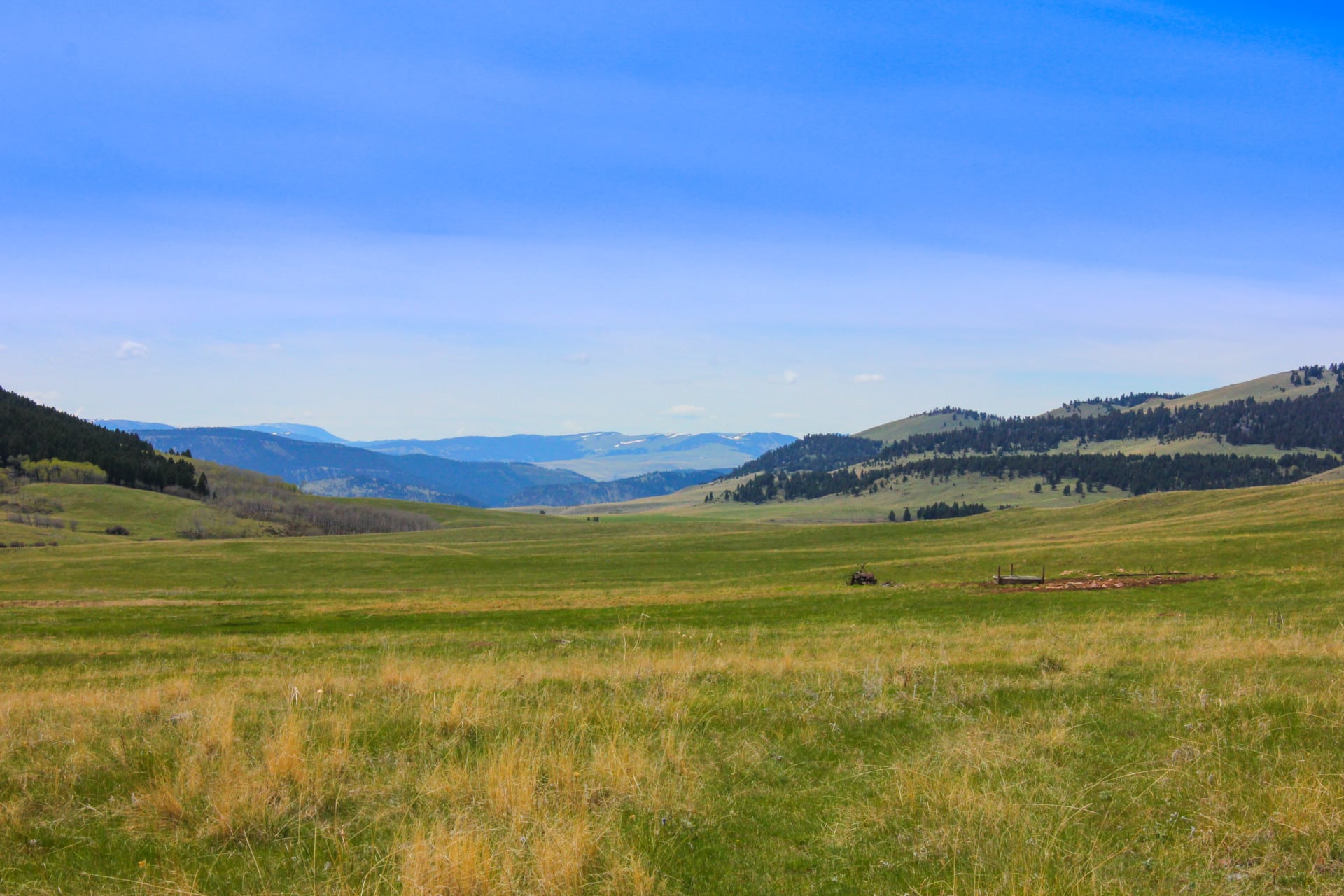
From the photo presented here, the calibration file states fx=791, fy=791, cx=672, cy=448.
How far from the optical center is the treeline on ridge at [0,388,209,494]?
520 ft

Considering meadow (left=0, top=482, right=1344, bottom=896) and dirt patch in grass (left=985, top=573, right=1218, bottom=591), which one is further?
dirt patch in grass (left=985, top=573, right=1218, bottom=591)

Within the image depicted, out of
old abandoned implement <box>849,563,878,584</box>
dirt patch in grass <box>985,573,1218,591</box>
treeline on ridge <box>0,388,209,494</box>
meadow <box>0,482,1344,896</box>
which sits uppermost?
treeline on ridge <box>0,388,209,494</box>

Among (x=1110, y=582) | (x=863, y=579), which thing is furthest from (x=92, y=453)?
(x=1110, y=582)

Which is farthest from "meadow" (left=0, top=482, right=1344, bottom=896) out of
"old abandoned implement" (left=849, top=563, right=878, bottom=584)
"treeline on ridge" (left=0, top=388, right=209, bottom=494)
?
"treeline on ridge" (left=0, top=388, right=209, bottom=494)

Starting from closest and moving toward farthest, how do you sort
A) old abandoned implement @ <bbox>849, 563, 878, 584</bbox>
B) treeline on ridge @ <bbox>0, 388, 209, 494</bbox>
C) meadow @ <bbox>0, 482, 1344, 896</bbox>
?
1. meadow @ <bbox>0, 482, 1344, 896</bbox>
2. old abandoned implement @ <bbox>849, 563, 878, 584</bbox>
3. treeline on ridge @ <bbox>0, 388, 209, 494</bbox>

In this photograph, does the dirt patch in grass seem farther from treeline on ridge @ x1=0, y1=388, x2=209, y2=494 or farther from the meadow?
treeline on ridge @ x1=0, y1=388, x2=209, y2=494

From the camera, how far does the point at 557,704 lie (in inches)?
433

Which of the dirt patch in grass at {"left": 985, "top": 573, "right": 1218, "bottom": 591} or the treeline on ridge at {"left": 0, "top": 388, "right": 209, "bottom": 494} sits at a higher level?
the treeline on ridge at {"left": 0, "top": 388, "right": 209, "bottom": 494}

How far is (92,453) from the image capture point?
16300 cm

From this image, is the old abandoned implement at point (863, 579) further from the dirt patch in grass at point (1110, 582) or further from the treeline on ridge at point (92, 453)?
the treeline on ridge at point (92, 453)

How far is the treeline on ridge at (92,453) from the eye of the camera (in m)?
159

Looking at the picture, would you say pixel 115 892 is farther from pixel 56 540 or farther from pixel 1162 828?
pixel 56 540

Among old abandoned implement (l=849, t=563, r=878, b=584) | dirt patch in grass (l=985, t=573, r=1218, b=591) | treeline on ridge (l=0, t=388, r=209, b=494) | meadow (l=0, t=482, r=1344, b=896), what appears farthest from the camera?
treeline on ridge (l=0, t=388, r=209, b=494)

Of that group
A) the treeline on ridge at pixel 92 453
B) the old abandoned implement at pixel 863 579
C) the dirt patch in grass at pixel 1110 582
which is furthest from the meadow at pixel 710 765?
the treeline on ridge at pixel 92 453
